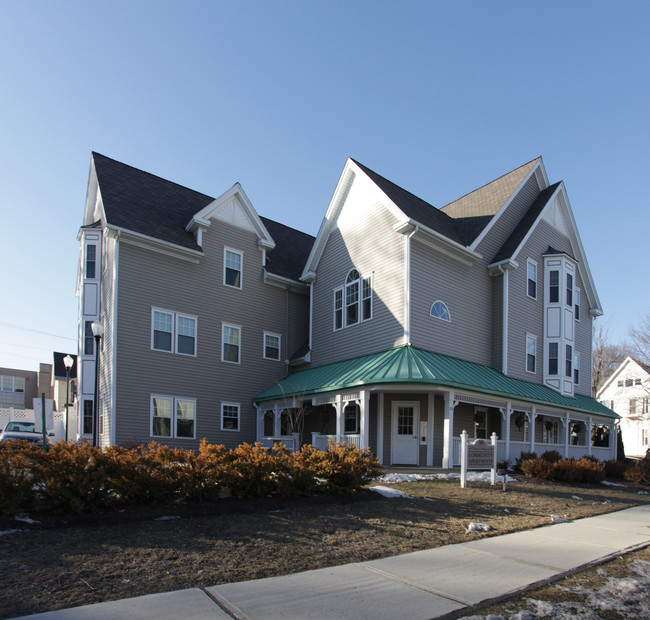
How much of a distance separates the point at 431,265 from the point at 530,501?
33.4ft

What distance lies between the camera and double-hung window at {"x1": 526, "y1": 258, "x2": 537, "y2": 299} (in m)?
24.3

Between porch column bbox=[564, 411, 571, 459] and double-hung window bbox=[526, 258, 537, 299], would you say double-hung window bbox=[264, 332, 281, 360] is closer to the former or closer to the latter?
double-hung window bbox=[526, 258, 537, 299]

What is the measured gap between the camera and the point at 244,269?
23.5 m

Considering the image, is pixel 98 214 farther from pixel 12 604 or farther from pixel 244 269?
pixel 12 604

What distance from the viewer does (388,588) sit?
17.8ft

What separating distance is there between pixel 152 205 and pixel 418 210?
34.6 feet

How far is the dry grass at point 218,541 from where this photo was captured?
17.2ft

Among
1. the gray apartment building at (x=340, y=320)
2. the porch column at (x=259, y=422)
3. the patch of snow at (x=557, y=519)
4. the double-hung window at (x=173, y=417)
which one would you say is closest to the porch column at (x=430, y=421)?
the gray apartment building at (x=340, y=320)

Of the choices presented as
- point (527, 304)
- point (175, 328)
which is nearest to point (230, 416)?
point (175, 328)

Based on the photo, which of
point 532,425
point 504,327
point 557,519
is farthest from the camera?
point 504,327

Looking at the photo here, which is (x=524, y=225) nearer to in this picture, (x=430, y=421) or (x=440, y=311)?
(x=440, y=311)

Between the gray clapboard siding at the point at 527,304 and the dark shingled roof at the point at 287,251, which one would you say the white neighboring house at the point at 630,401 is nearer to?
the gray clapboard siding at the point at 527,304

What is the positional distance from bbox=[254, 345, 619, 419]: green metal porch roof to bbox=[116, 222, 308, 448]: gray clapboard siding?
1552mm

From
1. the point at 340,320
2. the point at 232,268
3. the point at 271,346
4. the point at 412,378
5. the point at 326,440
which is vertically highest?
the point at 232,268
